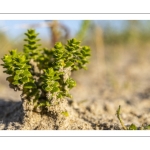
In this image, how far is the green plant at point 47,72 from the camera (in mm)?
2109

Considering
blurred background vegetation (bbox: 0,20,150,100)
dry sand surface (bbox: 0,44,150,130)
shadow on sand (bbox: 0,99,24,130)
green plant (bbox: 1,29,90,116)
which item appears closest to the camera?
green plant (bbox: 1,29,90,116)

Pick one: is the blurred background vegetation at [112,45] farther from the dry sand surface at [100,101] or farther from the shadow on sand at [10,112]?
the shadow on sand at [10,112]


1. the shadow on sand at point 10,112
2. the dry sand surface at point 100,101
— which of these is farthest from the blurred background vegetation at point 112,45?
the shadow on sand at point 10,112

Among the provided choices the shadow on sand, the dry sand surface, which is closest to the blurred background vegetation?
the dry sand surface

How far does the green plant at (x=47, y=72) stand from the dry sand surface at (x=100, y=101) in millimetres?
A: 118

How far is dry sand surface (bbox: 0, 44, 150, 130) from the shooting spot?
2285mm

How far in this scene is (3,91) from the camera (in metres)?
3.82

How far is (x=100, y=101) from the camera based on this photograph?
3.12 m

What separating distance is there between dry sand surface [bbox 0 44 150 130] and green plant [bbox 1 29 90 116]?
0.12 meters

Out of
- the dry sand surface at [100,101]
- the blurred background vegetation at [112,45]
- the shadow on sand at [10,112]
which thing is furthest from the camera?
the blurred background vegetation at [112,45]

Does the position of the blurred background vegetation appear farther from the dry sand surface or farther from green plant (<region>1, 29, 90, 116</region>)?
green plant (<region>1, 29, 90, 116</region>)

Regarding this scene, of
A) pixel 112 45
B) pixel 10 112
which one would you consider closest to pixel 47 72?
pixel 10 112

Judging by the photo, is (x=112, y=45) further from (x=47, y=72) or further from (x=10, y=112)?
(x=47, y=72)
